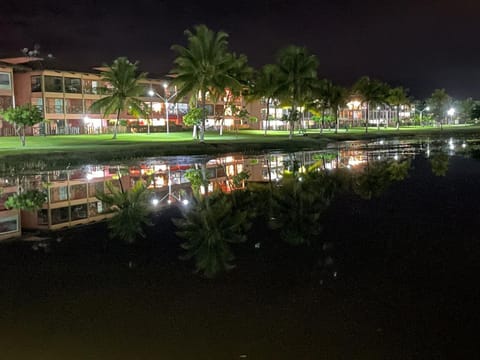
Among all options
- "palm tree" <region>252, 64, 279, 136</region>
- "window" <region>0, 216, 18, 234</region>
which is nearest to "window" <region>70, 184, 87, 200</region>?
"window" <region>0, 216, 18, 234</region>

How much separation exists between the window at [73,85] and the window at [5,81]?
9666mm

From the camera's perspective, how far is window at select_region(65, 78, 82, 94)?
7956 cm

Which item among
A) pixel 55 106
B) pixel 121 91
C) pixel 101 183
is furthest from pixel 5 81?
pixel 101 183

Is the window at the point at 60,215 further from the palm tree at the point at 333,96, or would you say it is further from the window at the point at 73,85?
the palm tree at the point at 333,96

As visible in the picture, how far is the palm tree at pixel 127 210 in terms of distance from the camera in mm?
13945

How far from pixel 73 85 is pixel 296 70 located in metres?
32.5

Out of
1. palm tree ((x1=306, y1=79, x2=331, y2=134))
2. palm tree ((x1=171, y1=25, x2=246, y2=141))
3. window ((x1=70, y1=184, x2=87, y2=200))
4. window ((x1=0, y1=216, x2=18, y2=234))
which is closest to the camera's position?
window ((x1=0, y1=216, x2=18, y2=234))

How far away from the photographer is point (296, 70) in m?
67.1

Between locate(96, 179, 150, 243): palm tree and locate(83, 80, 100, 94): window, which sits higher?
locate(83, 80, 100, 94): window

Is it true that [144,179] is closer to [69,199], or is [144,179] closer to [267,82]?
[69,199]

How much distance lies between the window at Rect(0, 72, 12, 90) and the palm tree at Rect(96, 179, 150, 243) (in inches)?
2030

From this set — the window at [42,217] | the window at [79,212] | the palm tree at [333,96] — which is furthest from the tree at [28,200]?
the palm tree at [333,96]

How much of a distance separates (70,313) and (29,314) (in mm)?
552

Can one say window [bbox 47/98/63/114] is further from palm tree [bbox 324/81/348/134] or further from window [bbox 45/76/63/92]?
palm tree [bbox 324/81/348/134]
